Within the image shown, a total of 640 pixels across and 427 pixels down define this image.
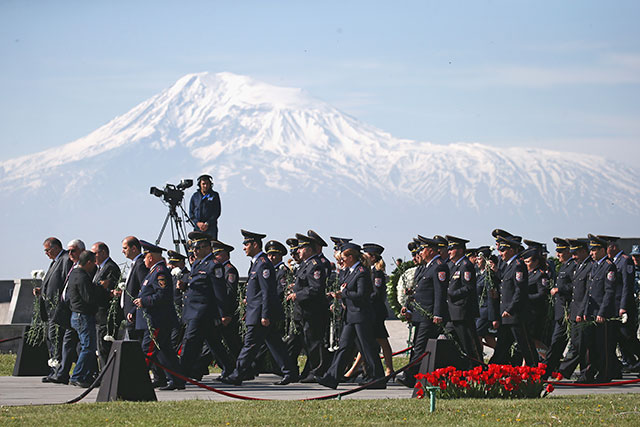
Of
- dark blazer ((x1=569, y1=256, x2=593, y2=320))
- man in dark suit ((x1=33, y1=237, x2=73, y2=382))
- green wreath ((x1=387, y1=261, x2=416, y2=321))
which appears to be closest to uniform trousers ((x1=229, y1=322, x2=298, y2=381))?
man in dark suit ((x1=33, y1=237, x2=73, y2=382))

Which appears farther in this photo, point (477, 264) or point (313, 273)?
point (477, 264)

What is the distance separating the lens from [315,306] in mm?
14938

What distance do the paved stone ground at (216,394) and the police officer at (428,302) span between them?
0.57 metres

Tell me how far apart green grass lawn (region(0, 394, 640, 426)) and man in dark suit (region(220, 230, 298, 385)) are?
2681mm

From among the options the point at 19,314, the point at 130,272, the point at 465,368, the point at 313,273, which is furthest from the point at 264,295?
the point at 19,314

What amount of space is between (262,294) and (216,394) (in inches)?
62.7

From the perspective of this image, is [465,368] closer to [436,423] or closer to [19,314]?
[436,423]

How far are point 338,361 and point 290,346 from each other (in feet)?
7.25

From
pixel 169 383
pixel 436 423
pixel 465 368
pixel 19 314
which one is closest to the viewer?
pixel 436 423

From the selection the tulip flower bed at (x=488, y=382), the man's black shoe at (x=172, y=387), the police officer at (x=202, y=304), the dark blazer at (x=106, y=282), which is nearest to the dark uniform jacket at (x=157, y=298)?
the police officer at (x=202, y=304)

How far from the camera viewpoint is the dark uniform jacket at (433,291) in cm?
1432

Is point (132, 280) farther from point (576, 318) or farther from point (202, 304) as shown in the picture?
point (576, 318)

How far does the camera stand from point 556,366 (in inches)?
597

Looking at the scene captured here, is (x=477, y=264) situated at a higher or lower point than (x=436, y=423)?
higher
